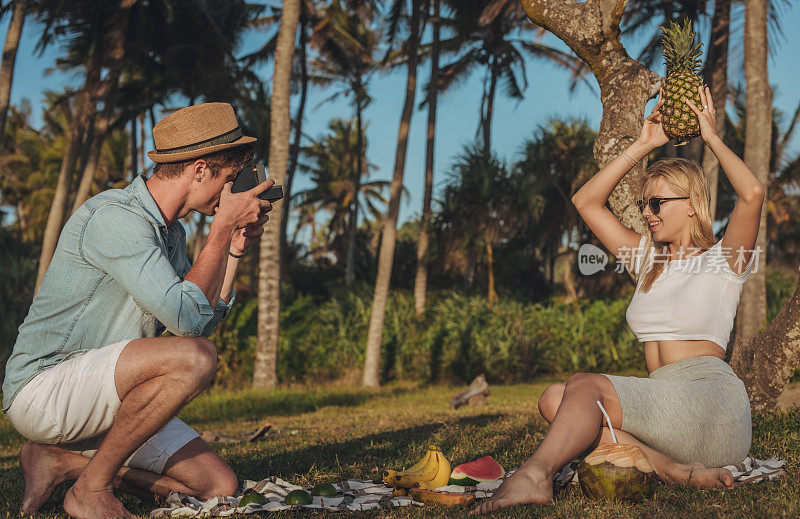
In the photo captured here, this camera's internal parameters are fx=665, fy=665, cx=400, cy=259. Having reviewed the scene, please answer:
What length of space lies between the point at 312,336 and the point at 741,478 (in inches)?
498

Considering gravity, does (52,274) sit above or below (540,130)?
below

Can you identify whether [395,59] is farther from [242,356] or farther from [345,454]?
[345,454]

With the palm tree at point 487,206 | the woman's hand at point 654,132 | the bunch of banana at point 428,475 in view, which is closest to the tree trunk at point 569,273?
the palm tree at point 487,206

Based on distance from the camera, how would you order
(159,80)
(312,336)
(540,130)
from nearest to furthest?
(312,336), (540,130), (159,80)

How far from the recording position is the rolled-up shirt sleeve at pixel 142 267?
2789mm

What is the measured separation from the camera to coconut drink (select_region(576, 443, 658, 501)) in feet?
8.94

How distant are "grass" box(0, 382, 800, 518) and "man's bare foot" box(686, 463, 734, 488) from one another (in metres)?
0.04

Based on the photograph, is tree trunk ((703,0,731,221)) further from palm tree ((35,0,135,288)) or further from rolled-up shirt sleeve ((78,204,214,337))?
palm tree ((35,0,135,288))

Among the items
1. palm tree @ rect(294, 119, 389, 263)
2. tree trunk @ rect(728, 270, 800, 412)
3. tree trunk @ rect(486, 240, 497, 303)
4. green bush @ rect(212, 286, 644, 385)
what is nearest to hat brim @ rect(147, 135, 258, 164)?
tree trunk @ rect(728, 270, 800, 412)

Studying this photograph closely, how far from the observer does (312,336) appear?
49.8 ft

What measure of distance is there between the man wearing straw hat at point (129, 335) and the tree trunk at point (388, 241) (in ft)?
34.8

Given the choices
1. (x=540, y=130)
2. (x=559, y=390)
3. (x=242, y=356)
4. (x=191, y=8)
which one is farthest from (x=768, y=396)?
(x=191, y=8)

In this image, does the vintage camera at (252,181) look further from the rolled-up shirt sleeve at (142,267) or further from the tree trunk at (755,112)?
the tree trunk at (755,112)

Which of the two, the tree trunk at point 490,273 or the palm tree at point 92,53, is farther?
the tree trunk at point 490,273
